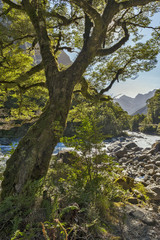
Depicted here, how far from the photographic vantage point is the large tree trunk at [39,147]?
2889 mm

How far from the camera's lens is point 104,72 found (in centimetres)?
765

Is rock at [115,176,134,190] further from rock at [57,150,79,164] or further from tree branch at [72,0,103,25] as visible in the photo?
tree branch at [72,0,103,25]

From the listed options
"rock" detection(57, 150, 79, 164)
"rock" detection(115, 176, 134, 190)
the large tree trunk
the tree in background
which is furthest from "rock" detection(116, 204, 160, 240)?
the tree in background

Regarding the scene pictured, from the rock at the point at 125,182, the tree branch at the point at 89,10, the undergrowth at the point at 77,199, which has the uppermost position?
the tree branch at the point at 89,10

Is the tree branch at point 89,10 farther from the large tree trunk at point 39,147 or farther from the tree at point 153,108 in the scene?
the tree at point 153,108

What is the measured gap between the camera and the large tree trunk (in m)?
2.89

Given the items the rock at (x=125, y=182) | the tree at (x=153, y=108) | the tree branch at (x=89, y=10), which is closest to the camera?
the tree branch at (x=89, y=10)

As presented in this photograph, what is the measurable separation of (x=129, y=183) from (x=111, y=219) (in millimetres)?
3760

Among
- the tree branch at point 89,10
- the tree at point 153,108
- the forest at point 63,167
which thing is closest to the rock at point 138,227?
the forest at point 63,167

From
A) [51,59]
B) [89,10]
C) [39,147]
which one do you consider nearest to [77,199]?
[39,147]

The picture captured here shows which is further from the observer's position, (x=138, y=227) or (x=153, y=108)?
(x=153, y=108)

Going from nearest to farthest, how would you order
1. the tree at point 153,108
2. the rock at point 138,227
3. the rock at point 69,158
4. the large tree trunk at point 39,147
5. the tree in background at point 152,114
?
the rock at point 138,227 → the large tree trunk at point 39,147 → the rock at point 69,158 → the tree in background at point 152,114 → the tree at point 153,108

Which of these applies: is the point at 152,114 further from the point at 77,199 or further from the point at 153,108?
the point at 77,199

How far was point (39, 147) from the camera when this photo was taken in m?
3.14
